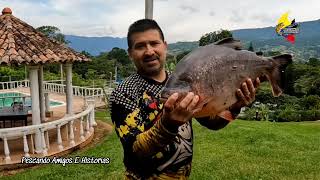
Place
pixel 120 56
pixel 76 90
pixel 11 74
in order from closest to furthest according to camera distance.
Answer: pixel 76 90 → pixel 11 74 → pixel 120 56

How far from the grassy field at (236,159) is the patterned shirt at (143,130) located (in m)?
4.52

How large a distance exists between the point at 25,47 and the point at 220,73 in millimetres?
8521

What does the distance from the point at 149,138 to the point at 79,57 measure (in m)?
9.61

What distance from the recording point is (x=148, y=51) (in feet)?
6.67

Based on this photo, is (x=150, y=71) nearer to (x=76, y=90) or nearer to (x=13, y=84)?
(x=76, y=90)

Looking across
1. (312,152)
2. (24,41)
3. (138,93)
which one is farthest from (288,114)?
(138,93)

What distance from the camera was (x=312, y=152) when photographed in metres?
8.56

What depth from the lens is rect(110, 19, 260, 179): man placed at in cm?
198

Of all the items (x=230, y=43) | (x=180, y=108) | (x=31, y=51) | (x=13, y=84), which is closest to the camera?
(x=180, y=108)

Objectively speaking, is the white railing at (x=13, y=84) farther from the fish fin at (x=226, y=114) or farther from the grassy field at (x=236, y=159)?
the fish fin at (x=226, y=114)

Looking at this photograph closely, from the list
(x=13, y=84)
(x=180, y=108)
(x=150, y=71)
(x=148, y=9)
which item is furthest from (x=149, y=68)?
(x=13, y=84)

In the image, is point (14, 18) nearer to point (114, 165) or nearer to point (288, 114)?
point (114, 165)

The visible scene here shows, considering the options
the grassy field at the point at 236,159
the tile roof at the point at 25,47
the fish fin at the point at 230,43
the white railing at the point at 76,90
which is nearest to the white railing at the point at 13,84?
the white railing at the point at 76,90

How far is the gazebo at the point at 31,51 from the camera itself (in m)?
8.95
